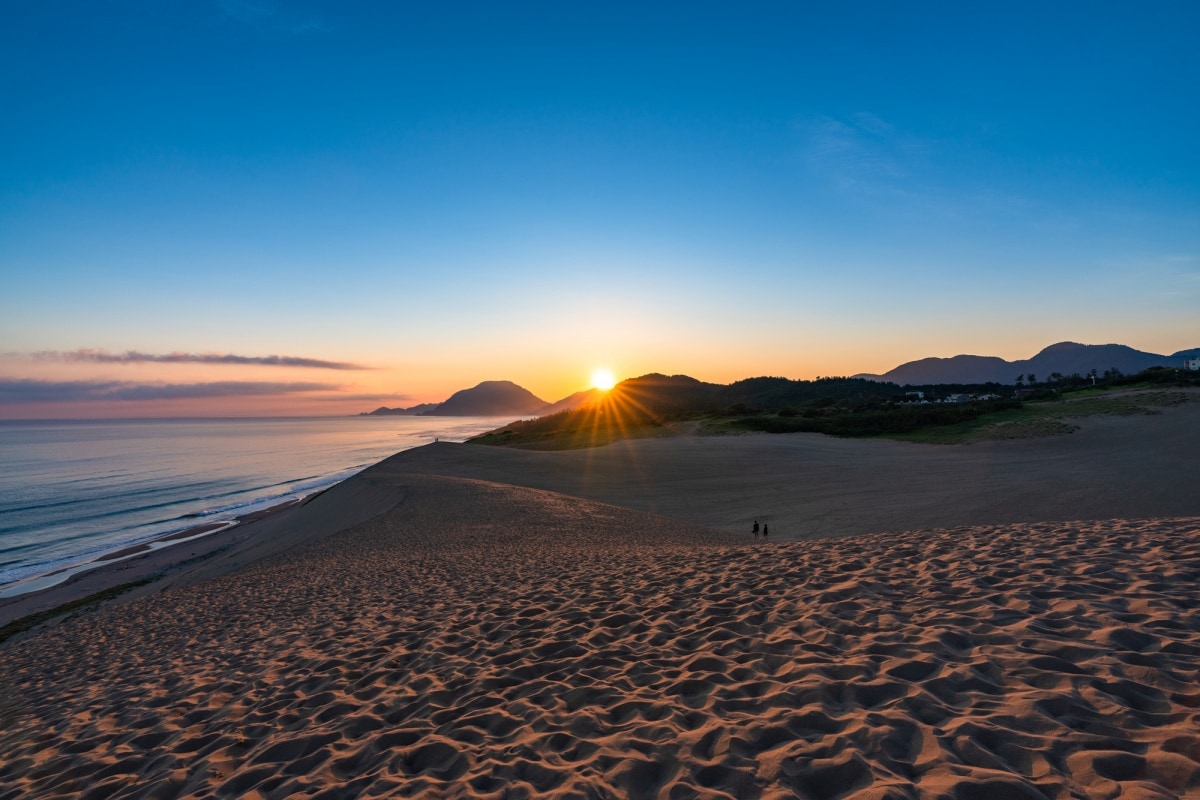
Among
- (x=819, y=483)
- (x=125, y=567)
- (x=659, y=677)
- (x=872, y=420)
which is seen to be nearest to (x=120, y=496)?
(x=125, y=567)

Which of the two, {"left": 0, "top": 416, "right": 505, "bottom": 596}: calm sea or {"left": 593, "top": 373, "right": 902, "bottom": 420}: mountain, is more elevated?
{"left": 593, "top": 373, "right": 902, "bottom": 420}: mountain

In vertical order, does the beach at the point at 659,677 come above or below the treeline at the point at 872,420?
below

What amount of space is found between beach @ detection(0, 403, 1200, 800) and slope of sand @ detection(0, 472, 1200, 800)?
3 cm

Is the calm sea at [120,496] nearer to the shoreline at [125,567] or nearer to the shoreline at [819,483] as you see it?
the shoreline at [125,567]

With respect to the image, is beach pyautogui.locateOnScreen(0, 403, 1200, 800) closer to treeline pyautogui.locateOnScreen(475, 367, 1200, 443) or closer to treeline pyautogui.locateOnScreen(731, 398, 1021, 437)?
treeline pyautogui.locateOnScreen(731, 398, 1021, 437)

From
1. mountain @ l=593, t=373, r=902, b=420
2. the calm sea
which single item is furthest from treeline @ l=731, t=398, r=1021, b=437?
the calm sea

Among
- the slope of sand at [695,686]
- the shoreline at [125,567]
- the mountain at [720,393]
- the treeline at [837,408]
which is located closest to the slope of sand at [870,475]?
the treeline at [837,408]

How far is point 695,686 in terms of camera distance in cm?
523

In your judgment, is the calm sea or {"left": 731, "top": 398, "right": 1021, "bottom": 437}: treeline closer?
the calm sea

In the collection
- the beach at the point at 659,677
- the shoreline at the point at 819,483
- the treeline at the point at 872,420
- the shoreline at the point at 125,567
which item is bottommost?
the shoreline at the point at 125,567

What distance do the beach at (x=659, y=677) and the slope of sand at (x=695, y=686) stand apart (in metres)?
0.03

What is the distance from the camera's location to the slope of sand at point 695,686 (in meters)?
3.82

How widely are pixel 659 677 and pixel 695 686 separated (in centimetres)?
46

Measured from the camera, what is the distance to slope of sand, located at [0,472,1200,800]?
382cm
